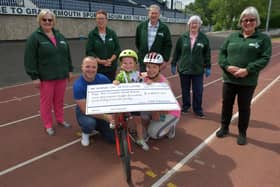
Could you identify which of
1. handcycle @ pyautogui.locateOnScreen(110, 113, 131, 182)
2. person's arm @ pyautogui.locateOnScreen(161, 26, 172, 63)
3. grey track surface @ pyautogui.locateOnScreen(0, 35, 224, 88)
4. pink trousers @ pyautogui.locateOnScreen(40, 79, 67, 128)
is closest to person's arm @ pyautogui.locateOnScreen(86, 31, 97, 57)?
pink trousers @ pyautogui.locateOnScreen(40, 79, 67, 128)

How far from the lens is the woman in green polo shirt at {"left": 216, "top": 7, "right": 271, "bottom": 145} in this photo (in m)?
3.68

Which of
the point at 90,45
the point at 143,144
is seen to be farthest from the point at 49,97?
the point at 143,144

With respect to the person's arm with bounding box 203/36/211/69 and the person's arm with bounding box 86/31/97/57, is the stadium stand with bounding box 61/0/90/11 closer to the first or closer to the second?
the person's arm with bounding box 86/31/97/57

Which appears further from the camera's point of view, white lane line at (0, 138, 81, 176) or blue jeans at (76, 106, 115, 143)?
blue jeans at (76, 106, 115, 143)

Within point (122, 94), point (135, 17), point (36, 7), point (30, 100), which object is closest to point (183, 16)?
point (135, 17)

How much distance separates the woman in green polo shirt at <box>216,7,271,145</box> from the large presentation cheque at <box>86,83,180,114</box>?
4.18 ft

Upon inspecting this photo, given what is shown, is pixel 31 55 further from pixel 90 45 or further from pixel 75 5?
pixel 75 5

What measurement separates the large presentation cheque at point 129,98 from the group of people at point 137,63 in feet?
0.95

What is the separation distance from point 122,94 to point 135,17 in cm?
2286

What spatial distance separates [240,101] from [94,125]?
2.39 metres

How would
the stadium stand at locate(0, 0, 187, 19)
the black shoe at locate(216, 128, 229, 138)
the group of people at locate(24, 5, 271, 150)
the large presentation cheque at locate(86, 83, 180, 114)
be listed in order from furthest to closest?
1. the stadium stand at locate(0, 0, 187, 19)
2. the black shoe at locate(216, 128, 229, 138)
3. the group of people at locate(24, 5, 271, 150)
4. the large presentation cheque at locate(86, 83, 180, 114)

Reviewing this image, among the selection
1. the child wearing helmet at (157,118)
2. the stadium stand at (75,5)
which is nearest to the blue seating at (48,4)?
the stadium stand at (75,5)

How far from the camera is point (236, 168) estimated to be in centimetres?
349

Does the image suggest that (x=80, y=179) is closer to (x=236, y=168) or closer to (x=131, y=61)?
(x=131, y=61)
